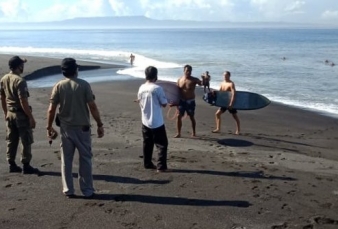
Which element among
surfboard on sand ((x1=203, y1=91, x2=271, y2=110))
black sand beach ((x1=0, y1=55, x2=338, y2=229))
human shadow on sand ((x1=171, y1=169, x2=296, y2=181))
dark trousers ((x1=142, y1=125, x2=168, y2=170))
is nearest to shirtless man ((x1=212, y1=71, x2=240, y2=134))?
surfboard on sand ((x1=203, y1=91, x2=271, y2=110))

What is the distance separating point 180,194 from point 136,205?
30.6 inches

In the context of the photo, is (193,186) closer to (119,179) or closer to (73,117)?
(119,179)

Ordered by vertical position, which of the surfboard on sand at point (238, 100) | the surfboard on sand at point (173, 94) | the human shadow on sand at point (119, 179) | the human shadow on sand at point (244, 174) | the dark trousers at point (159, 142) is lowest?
the human shadow on sand at point (119, 179)

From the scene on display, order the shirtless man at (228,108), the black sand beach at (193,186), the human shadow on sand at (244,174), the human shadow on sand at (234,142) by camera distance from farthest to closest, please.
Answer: the shirtless man at (228,108), the human shadow on sand at (234,142), the human shadow on sand at (244,174), the black sand beach at (193,186)

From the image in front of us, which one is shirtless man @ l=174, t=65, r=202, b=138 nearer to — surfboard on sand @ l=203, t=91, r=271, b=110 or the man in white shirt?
surfboard on sand @ l=203, t=91, r=271, b=110

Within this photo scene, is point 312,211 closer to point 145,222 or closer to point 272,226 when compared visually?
A: point 272,226

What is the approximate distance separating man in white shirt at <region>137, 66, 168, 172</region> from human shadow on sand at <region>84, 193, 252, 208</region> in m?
1.28

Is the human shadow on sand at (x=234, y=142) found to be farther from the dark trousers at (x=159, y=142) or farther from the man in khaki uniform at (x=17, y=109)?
the man in khaki uniform at (x=17, y=109)

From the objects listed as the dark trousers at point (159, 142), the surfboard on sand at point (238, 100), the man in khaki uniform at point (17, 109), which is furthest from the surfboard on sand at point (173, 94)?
the man in khaki uniform at point (17, 109)

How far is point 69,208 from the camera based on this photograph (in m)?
6.05

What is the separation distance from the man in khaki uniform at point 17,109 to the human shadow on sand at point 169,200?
62.1 inches

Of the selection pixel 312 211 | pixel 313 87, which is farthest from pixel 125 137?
pixel 313 87

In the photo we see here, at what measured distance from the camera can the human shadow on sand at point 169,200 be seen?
630cm

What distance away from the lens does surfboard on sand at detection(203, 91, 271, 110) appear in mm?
11664
